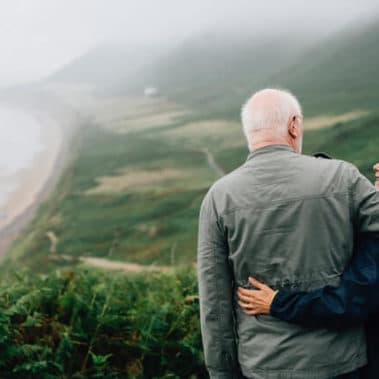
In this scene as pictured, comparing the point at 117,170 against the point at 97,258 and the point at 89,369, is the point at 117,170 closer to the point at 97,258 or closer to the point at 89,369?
the point at 97,258

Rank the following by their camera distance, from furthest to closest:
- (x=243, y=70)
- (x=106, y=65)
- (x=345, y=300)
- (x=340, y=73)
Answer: (x=106, y=65) → (x=243, y=70) → (x=340, y=73) → (x=345, y=300)

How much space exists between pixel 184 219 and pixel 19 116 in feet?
299

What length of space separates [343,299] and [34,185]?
51.0 metres

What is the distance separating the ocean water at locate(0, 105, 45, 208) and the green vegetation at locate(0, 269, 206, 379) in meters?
44.4

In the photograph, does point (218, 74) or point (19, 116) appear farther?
point (19, 116)

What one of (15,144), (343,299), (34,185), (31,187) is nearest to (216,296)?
(343,299)

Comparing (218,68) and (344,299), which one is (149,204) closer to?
(344,299)

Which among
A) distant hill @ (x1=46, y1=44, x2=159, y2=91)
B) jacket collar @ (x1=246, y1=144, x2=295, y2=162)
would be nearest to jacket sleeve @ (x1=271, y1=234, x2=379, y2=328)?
jacket collar @ (x1=246, y1=144, x2=295, y2=162)

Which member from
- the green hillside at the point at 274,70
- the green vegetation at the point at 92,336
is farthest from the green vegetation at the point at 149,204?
the green hillside at the point at 274,70

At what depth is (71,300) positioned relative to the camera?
559 centimetres

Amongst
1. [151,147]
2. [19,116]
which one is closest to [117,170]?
[151,147]

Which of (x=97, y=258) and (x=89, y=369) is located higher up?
(x=89, y=369)

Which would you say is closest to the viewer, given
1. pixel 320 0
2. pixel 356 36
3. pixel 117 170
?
pixel 117 170

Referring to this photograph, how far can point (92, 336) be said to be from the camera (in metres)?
5.41
